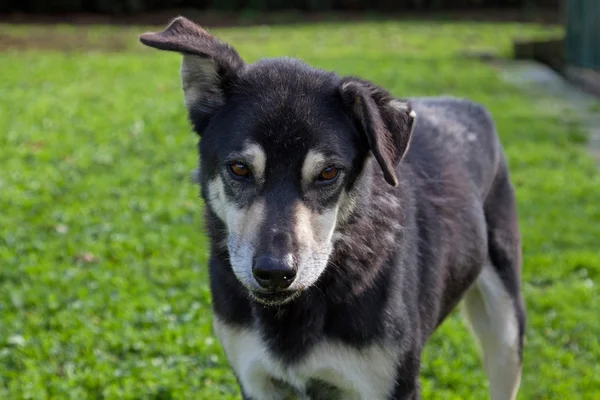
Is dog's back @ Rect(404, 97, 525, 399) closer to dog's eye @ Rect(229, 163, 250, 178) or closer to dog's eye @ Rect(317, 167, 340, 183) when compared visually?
dog's eye @ Rect(317, 167, 340, 183)

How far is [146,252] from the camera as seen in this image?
7.18m

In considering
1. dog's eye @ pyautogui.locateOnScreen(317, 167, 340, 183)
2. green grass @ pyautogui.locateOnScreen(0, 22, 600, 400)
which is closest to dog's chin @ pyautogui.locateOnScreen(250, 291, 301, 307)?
dog's eye @ pyautogui.locateOnScreen(317, 167, 340, 183)

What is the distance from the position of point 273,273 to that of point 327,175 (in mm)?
528

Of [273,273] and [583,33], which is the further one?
[583,33]

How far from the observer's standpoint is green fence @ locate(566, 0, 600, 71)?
49.9ft

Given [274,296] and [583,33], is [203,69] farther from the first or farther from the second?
[583,33]

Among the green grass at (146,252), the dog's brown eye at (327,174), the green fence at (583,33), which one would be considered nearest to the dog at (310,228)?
the dog's brown eye at (327,174)

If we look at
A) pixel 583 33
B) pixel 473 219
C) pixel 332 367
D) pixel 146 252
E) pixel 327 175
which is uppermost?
pixel 327 175

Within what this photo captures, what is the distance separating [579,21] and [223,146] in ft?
46.4

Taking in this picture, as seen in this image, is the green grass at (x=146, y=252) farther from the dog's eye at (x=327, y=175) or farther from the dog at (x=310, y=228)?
the dog's eye at (x=327, y=175)

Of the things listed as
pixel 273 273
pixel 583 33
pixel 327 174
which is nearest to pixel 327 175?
pixel 327 174

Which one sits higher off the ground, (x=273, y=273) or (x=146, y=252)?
(x=273, y=273)

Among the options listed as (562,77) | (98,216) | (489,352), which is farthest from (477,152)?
(562,77)

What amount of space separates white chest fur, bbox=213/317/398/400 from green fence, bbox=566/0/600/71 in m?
13.1
